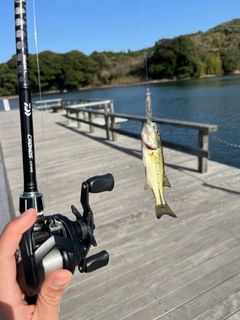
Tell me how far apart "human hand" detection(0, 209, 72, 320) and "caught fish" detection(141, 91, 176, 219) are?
0.69 metres

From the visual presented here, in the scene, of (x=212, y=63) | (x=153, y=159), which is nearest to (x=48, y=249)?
(x=153, y=159)

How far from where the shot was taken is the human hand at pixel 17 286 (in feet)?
2.59

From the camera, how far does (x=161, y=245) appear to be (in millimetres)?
3043

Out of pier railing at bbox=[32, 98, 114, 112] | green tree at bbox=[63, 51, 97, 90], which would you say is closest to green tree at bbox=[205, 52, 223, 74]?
green tree at bbox=[63, 51, 97, 90]

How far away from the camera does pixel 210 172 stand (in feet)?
16.6

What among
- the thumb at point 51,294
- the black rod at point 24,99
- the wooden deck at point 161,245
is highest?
the black rod at point 24,99

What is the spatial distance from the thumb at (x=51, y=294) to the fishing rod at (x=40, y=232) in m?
0.04

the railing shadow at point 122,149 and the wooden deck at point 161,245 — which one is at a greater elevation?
the railing shadow at point 122,149

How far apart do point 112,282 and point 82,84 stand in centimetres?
6249

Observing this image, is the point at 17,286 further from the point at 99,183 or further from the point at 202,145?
the point at 202,145

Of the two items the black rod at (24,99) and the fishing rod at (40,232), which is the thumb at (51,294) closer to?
the fishing rod at (40,232)

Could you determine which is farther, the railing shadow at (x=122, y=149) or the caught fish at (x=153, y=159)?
the railing shadow at (x=122, y=149)

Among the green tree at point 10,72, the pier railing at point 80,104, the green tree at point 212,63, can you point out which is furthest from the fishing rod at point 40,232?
the green tree at point 212,63

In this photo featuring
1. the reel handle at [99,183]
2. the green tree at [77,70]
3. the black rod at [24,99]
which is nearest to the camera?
the reel handle at [99,183]
